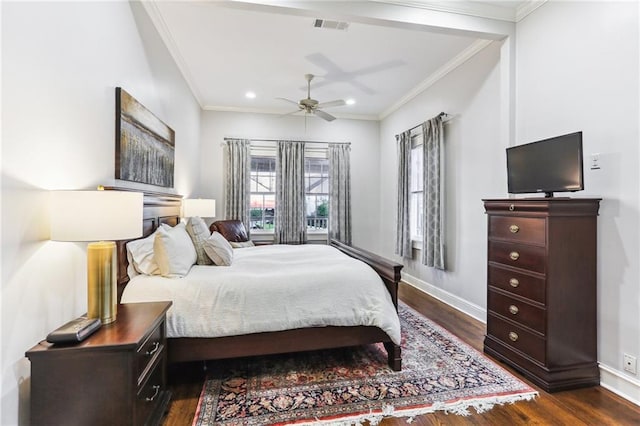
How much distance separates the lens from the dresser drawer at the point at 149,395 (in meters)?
1.50

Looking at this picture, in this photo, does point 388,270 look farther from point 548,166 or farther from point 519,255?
point 548,166

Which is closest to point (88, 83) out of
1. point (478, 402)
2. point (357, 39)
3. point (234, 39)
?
point (234, 39)

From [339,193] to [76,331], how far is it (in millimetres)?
4815

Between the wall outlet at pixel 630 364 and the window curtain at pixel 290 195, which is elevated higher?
the window curtain at pixel 290 195

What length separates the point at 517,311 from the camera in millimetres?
2383

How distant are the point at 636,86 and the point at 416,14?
1699 mm

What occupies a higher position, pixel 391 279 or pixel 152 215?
pixel 152 215

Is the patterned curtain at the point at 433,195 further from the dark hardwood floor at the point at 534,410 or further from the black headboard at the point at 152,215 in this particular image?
the black headboard at the point at 152,215

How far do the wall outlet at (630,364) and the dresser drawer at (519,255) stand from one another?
2.40 feet

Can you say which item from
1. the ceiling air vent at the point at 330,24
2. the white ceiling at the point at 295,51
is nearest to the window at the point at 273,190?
the white ceiling at the point at 295,51

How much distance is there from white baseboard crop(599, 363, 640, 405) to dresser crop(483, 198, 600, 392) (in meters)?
0.05

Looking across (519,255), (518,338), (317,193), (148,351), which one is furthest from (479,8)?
(317,193)

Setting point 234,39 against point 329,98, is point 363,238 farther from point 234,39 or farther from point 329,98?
point 234,39

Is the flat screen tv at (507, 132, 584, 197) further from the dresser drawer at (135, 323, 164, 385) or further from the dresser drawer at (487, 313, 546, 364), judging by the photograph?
the dresser drawer at (135, 323, 164, 385)
